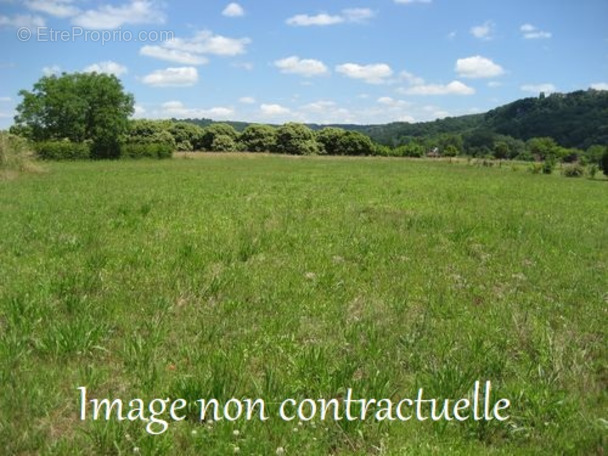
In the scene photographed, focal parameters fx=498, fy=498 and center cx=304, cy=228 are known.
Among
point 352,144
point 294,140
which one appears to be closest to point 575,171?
point 352,144

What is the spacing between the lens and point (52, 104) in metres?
68.0

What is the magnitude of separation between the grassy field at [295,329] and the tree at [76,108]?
191 feet

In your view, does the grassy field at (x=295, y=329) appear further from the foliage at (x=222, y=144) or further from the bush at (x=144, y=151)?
the foliage at (x=222, y=144)

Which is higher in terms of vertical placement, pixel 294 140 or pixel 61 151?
pixel 294 140

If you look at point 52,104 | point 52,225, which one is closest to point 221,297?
point 52,225

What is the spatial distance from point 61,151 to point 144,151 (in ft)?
35.9

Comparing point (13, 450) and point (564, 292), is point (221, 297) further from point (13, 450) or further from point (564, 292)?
point (564, 292)

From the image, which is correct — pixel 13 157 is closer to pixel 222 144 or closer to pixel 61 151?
pixel 61 151

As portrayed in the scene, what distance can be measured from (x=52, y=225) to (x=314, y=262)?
7030 millimetres

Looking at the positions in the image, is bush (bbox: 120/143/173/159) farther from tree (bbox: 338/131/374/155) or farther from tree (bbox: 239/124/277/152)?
tree (bbox: 338/131/374/155)


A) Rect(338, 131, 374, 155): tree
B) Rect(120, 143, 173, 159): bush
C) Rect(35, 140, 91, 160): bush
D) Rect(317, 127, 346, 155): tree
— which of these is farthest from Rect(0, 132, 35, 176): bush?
Rect(338, 131, 374, 155): tree

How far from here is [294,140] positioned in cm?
10062

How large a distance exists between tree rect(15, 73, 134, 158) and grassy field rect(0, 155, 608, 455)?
191 ft

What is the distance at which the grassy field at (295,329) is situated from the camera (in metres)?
4.29
